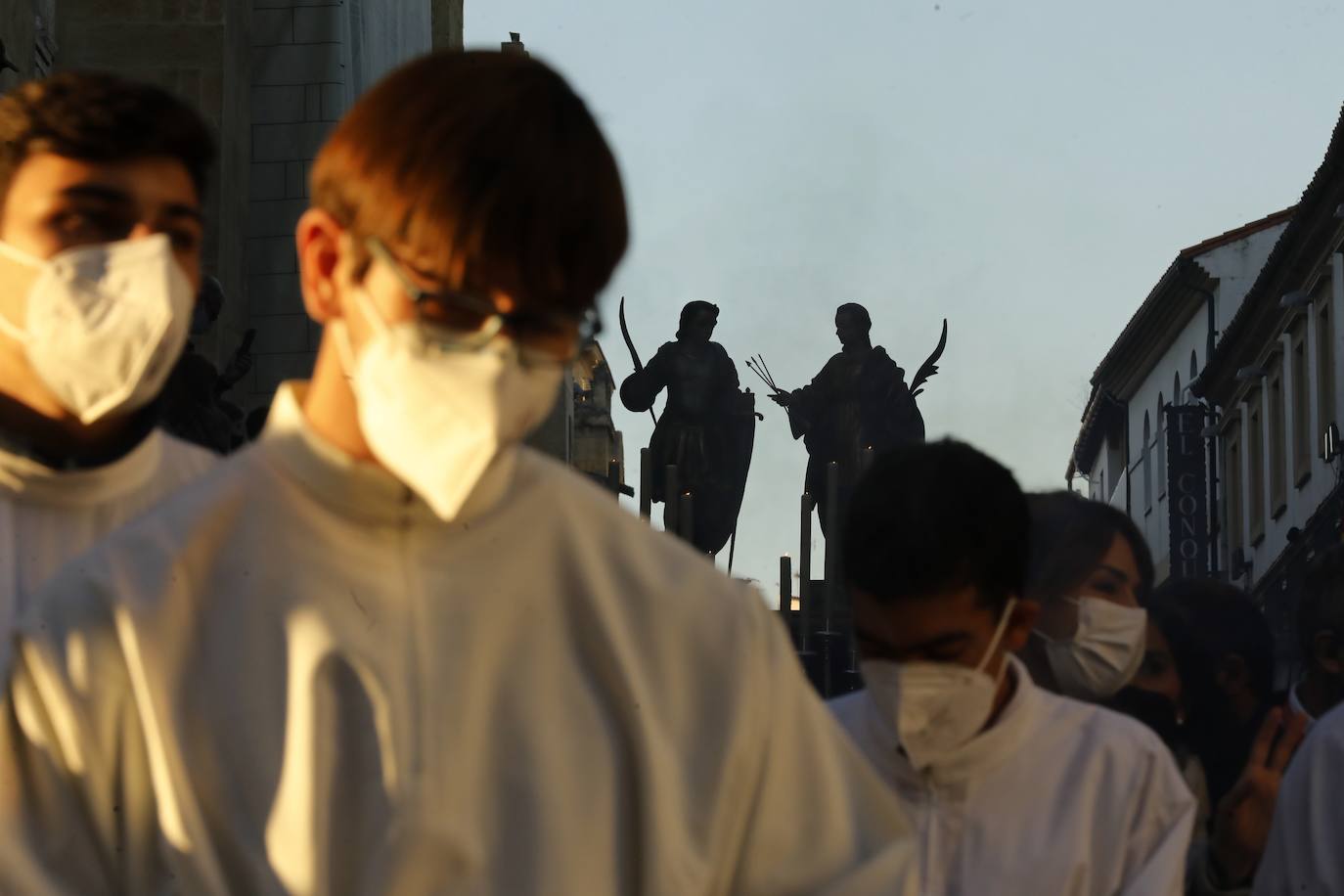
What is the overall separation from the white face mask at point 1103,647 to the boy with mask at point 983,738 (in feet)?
4.22

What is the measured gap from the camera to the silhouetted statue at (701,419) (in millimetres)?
20875

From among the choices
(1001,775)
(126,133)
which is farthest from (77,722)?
(1001,775)

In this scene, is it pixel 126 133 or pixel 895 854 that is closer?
pixel 895 854

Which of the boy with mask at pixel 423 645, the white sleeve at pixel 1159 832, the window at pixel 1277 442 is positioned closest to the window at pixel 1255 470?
the window at pixel 1277 442

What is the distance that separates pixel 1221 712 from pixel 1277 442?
41.2 metres

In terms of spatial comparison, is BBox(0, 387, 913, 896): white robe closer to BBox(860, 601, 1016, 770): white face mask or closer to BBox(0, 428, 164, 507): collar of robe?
BBox(0, 428, 164, 507): collar of robe

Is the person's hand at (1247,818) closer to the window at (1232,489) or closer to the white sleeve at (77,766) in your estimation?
the white sleeve at (77,766)

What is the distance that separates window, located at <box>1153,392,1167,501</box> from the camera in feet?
193

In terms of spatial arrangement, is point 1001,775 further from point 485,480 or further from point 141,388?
point 485,480

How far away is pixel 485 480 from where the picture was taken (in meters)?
2.41

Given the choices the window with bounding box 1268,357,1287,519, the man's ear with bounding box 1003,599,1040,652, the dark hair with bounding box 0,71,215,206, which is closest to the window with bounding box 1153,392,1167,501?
the window with bounding box 1268,357,1287,519

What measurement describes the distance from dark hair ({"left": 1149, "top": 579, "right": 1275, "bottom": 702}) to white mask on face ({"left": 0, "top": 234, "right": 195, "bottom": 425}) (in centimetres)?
344

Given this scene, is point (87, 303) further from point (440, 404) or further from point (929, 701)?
point (929, 701)

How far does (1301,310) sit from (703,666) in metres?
42.5
